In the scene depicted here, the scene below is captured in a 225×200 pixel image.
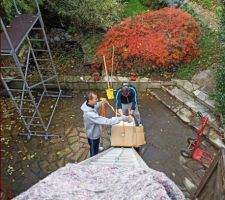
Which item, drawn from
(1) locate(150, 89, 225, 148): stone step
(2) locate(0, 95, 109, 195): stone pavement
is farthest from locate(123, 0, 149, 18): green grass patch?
(2) locate(0, 95, 109, 195): stone pavement

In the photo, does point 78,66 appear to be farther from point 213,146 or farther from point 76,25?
point 213,146

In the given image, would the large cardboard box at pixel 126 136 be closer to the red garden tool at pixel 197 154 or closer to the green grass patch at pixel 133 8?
the red garden tool at pixel 197 154

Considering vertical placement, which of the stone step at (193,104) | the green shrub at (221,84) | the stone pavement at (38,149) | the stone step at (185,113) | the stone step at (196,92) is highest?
the green shrub at (221,84)

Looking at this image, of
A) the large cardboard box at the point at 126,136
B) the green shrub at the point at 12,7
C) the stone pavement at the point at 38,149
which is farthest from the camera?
the green shrub at the point at 12,7

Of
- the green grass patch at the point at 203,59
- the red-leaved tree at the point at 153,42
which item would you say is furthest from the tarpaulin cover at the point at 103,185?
the green grass patch at the point at 203,59

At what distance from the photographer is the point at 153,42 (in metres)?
10.3

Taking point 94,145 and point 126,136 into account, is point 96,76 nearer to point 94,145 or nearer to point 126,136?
point 94,145

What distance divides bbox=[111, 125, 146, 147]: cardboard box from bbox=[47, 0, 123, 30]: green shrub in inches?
201

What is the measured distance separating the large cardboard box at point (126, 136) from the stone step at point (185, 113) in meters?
2.43

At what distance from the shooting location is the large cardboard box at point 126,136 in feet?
23.3

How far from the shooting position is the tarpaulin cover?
3949mm

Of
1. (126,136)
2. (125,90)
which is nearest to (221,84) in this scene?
(125,90)

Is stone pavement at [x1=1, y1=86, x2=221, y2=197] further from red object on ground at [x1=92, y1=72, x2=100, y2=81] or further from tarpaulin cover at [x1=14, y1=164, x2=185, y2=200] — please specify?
tarpaulin cover at [x1=14, y1=164, x2=185, y2=200]

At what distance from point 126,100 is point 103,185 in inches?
155
